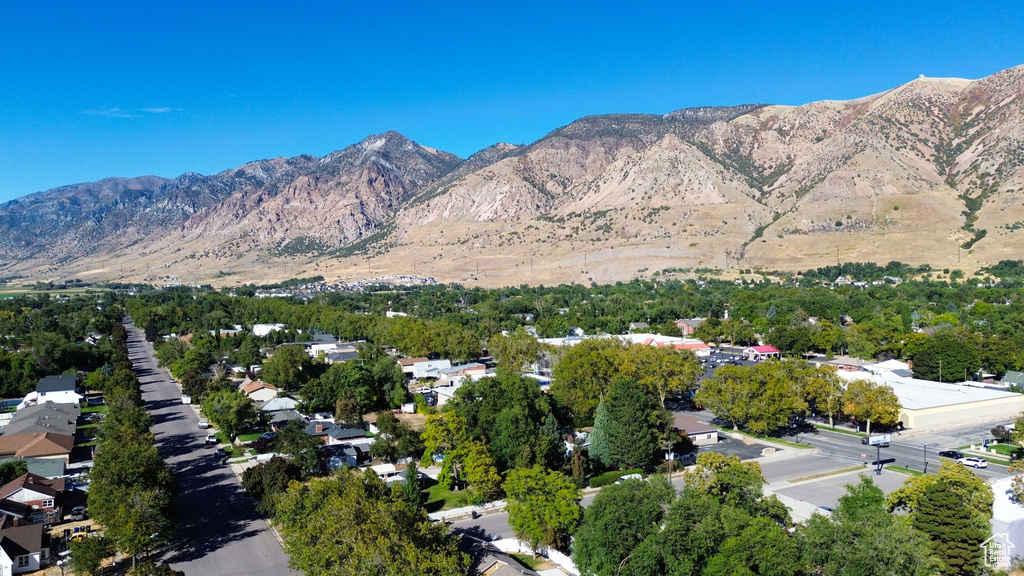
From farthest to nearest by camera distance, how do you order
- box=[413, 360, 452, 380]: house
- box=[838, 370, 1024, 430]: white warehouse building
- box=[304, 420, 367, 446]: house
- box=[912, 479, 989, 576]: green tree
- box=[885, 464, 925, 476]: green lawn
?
box=[413, 360, 452, 380]: house < box=[838, 370, 1024, 430]: white warehouse building < box=[304, 420, 367, 446]: house < box=[885, 464, 925, 476]: green lawn < box=[912, 479, 989, 576]: green tree

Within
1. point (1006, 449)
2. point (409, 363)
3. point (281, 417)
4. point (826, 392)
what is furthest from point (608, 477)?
point (409, 363)

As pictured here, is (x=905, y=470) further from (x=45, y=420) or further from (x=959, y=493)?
(x=45, y=420)

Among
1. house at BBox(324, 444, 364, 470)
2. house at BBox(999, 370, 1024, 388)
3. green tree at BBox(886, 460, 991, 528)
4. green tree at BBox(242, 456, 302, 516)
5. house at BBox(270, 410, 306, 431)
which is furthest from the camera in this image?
house at BBox(999, 370, 1024, 388)

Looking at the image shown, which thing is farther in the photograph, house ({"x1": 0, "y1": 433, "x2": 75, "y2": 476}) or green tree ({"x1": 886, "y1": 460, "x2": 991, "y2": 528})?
house ({"x1": 0, "y1": 433, "x2": 75, "y2": 476})

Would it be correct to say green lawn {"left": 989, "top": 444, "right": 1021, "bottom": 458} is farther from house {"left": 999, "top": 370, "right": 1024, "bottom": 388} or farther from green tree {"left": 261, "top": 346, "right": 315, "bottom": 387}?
green tree {"left": 261, "top": 346, "right": 315, "bottom": 387}

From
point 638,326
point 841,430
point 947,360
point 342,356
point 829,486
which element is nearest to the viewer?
point 829,486

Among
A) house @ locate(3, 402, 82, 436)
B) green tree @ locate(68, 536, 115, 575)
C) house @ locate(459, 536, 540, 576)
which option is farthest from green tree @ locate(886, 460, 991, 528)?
house @ locate(3, 402, 82, 436)

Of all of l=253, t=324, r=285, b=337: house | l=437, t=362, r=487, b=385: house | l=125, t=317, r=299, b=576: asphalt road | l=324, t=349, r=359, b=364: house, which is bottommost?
l=437, t=362, r=487, b=385: house
